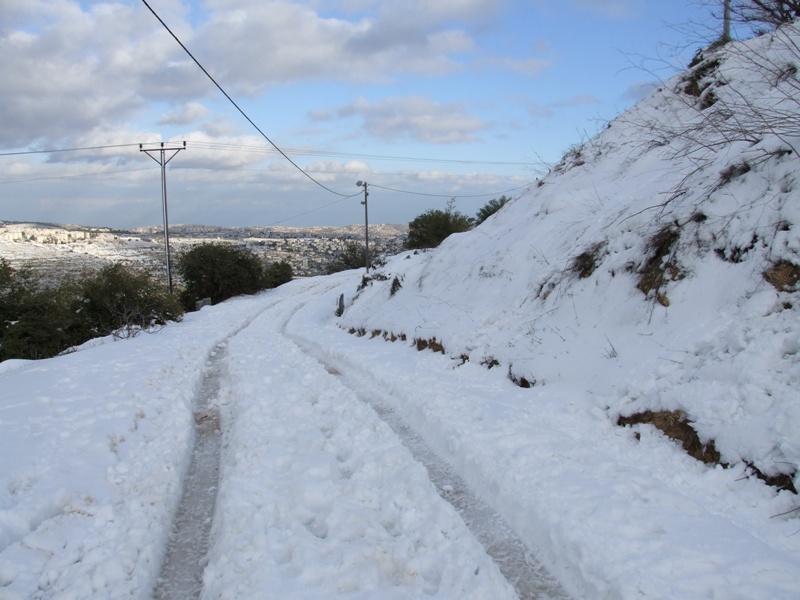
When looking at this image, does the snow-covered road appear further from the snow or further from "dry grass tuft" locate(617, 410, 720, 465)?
"dry grass tuft" locate(617, 410, 720, 465)

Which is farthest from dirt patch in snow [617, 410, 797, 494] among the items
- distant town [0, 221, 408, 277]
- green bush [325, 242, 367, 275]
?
green bush [325, 242, 367, 275]

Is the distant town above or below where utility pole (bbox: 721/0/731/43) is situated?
below

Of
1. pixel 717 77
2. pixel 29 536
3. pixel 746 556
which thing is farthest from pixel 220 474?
pixel 717 77

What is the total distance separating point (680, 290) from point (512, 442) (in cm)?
273

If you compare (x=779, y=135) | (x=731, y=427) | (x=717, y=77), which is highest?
(x=717, y=77)

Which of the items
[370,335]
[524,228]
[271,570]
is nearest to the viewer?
[271,570]

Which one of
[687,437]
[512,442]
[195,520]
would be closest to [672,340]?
[687,437]

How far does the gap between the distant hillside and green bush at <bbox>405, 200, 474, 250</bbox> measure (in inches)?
1397

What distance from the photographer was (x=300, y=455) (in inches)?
215

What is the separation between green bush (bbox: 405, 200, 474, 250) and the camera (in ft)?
157

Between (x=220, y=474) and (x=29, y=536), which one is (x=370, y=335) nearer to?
(x=220, y=474)

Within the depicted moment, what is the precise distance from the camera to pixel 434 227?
4806 centimetres

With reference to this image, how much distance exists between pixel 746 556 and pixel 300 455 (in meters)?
3.91

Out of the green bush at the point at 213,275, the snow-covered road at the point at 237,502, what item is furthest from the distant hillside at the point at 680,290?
the green bush at the point at 213,275
